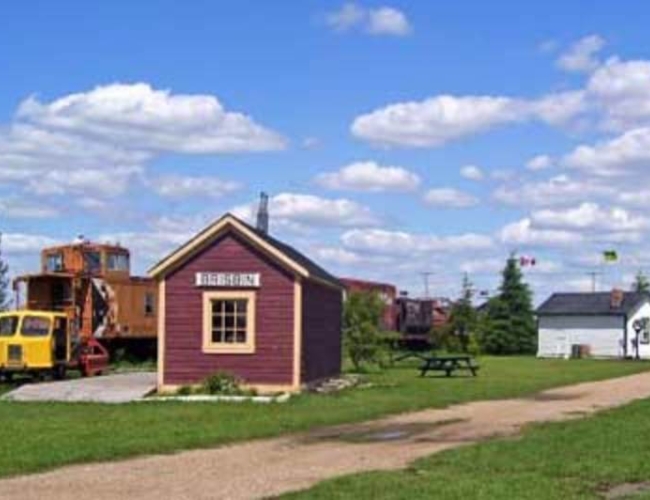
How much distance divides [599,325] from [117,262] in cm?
4496

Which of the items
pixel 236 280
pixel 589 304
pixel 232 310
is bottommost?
pixel 232 310

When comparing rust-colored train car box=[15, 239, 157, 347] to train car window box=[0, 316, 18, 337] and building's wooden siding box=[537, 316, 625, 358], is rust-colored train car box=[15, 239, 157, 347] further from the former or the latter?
building's wooden siding box=[537, 316, 625, 358]

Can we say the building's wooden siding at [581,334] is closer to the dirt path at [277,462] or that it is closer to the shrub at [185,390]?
the shrub at [185,390]

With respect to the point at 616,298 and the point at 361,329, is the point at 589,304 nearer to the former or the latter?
the point at 616,298

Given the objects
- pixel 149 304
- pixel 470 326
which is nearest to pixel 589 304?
pixel 470 326

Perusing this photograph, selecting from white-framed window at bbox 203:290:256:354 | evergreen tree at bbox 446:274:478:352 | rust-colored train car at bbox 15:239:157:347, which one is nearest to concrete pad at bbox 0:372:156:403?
white-framed window at bbox 203:290:256:354

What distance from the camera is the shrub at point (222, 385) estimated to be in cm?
2948

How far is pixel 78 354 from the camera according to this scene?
3728cm

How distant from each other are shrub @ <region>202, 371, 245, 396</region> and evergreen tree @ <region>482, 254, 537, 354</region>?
2168 inches

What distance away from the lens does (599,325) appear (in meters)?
81.4

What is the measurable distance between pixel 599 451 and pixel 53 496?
764cm

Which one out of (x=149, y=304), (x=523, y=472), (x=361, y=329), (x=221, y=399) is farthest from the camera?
(x=149, y=304)

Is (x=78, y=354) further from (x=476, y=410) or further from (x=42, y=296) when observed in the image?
(x=476, y=410)

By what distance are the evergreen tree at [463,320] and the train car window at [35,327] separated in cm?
3592
